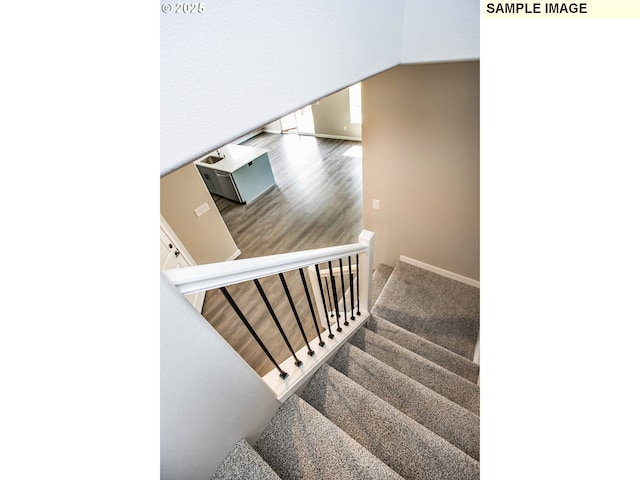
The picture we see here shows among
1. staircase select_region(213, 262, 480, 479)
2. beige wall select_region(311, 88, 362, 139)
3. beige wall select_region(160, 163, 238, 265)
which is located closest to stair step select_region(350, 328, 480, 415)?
staircase select_region(213, 262, 480, 479)

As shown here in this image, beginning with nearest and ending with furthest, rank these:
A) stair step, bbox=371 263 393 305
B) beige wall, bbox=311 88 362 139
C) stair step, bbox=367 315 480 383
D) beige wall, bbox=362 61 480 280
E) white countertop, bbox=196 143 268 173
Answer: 1. stair step, bbox=367 315 480 383
2. beige wall, bbox=362 61 480 280
3. stair step, bbox=371 263 393 305
4. white countertop, bbox=196 143 268 173
5. beige wall, bbox=311 88 362 139

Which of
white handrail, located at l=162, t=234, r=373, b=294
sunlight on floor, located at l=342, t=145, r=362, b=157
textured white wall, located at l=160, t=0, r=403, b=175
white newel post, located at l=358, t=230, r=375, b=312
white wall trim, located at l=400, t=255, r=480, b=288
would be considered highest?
textured white wall, located at l=160, t=0, r=403, b=175

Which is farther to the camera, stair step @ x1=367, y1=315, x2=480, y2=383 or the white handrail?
stair step @ x1=367, y1=315, x2=480, y2=383

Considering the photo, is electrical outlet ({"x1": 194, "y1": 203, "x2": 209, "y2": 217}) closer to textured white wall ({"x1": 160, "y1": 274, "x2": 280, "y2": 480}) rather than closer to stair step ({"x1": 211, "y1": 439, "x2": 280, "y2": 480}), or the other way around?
textured white wall ({"x1": 160, "y1": 274, "x2": 280, "y2": 480})

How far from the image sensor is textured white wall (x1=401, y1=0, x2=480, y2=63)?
43.8 inches

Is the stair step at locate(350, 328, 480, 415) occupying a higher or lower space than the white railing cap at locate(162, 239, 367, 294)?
lower

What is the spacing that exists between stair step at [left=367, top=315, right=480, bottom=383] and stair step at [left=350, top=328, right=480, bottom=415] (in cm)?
22

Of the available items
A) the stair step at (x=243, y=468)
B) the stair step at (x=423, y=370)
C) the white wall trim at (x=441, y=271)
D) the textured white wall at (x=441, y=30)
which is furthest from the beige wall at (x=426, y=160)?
the stair step at (x=243, y=468)

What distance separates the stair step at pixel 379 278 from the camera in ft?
11.1

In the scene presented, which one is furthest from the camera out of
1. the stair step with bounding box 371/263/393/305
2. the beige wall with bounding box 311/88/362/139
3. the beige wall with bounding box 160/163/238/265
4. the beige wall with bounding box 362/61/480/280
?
the beige wall with bounding box 311/88/362/139

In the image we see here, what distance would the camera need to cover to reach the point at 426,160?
2.80m

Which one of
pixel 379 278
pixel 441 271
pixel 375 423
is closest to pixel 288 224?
pixel 379 278
